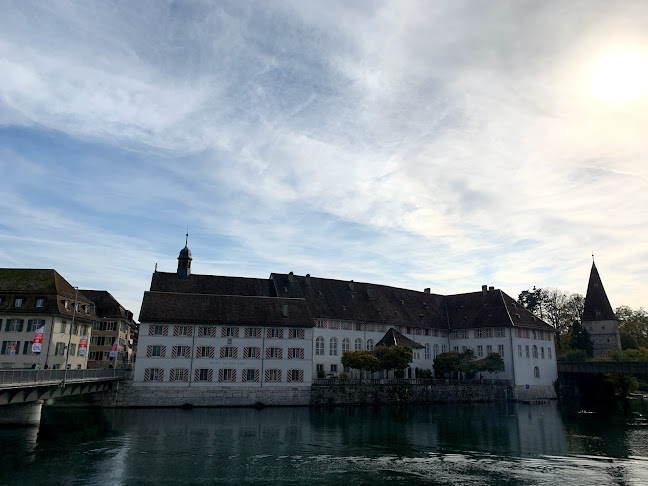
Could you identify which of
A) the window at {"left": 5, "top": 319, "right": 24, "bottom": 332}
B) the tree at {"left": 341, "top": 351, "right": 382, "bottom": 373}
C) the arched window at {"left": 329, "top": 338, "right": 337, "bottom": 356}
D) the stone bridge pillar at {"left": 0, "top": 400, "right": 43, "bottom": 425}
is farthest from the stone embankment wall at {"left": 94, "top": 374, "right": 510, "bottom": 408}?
the stone bridge pillar at {"left": 0, "top": 400, "right": 43, "bottom": 425}

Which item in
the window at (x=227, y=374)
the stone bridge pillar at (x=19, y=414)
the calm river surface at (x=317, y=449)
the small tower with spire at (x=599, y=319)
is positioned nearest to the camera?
the calm river surface at (x=317, y=449)

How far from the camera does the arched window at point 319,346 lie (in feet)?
230

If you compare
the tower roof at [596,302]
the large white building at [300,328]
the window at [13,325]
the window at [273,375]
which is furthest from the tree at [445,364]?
the window at [13,325]

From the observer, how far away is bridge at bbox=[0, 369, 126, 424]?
102 feet

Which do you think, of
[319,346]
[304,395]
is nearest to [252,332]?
[304,395]

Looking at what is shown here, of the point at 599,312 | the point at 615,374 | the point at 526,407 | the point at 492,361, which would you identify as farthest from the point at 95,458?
the point at 599,312

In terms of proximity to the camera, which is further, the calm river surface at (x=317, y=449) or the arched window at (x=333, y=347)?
the arched window at (x=333, y=347)

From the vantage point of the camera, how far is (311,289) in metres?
75.9

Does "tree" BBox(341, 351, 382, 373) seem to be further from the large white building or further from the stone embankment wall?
the large white building

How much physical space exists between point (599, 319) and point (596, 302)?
3.60 meters

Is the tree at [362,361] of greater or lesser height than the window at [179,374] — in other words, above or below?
above

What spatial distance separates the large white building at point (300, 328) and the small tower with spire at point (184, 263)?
0.46 feet

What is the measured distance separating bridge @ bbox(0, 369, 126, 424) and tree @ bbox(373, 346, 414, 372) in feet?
Answer: 105

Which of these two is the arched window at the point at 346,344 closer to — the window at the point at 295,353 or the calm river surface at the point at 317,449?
the window at the point at 295,353
